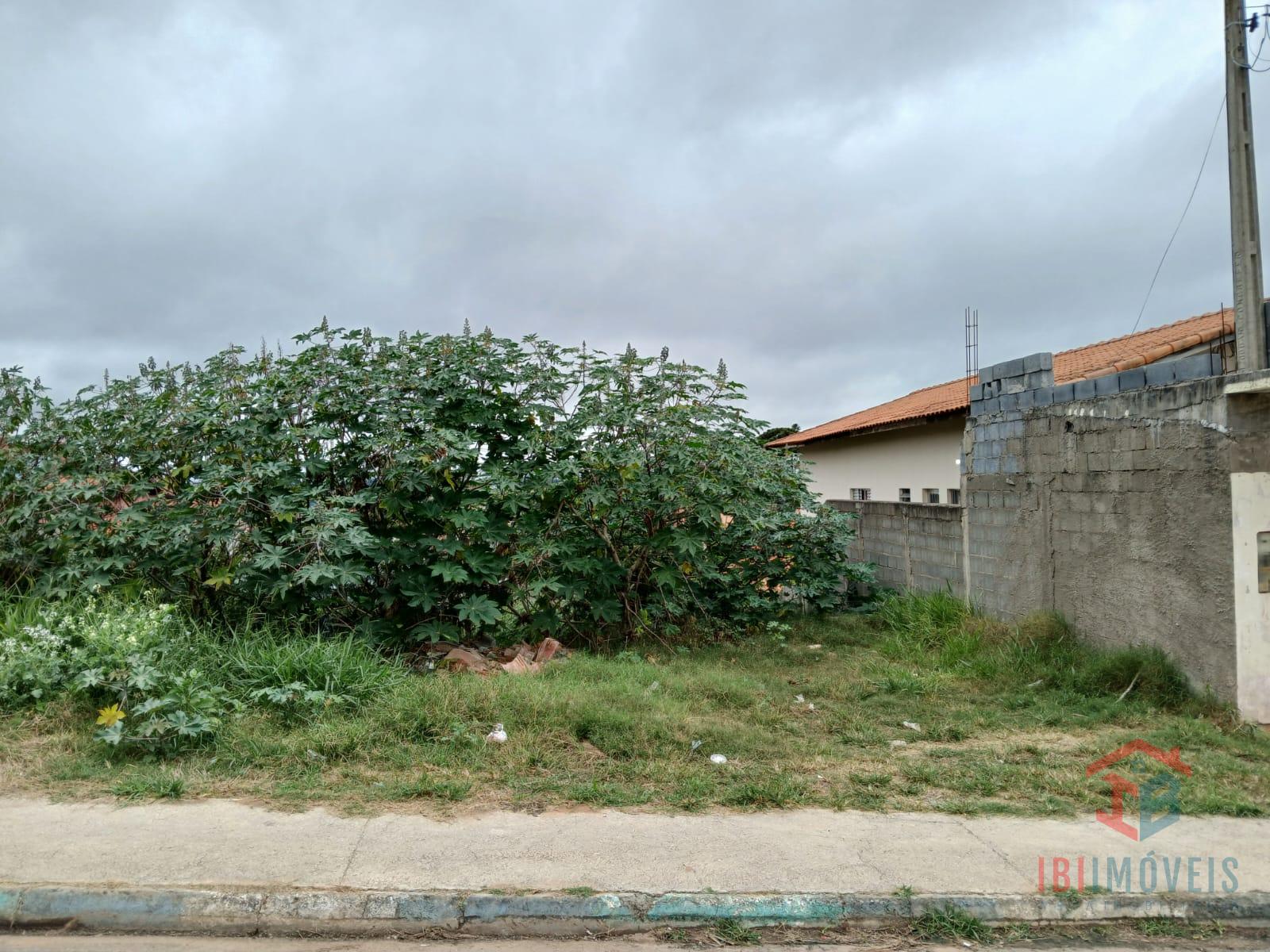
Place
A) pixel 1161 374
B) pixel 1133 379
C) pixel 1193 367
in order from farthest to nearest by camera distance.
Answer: pixel 1133 379 → pixel 1161 374 → pixel 1193 367

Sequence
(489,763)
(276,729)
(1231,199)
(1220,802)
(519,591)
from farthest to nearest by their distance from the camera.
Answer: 1. (519,591)
2. (1231,199)
3. (276,729)
4. (489,763)
5. (1220,802)

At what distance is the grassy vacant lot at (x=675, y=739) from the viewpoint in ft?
15.7

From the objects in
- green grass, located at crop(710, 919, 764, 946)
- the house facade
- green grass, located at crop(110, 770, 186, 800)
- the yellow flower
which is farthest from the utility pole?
the yellow flower

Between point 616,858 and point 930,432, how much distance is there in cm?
1289

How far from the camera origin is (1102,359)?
45.6 feet

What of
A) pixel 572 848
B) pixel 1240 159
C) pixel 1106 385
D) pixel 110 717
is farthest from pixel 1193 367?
pixel 110 717

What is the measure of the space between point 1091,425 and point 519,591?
573 cm

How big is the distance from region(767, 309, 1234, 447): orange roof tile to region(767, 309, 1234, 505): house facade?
0.02 m

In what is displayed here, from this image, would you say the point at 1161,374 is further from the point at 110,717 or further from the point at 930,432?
the point at 930,432

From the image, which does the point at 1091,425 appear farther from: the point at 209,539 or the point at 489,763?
the point at 209,539

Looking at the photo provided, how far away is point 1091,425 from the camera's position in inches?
300

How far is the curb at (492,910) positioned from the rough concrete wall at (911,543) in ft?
22.1

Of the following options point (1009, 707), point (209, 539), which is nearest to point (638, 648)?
point (1009, 707)

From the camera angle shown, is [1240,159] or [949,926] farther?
[1240,159]
